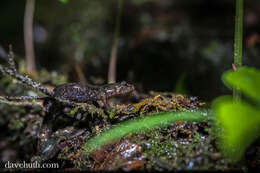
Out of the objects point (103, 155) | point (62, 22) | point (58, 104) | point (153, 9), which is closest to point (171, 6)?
point (153, 9)

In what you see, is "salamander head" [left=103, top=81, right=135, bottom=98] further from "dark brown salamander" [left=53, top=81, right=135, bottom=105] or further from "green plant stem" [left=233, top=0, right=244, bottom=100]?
"green plant stem" [left=233, top=0, right=244, bottom=100]

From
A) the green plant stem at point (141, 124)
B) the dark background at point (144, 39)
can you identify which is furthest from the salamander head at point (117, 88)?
the dark background at point (144, 39)

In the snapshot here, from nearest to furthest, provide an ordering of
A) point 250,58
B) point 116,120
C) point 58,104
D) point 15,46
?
point 116,120
point 58,104
point 250,58
point 15,46

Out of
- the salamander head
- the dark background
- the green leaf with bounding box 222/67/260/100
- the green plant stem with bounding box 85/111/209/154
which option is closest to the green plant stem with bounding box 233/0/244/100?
the green plant stem with bounding box 85/111/209/154

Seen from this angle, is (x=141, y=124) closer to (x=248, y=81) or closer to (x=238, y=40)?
(x=248, y=81)

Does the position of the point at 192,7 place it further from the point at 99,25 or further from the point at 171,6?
the point at 99,25

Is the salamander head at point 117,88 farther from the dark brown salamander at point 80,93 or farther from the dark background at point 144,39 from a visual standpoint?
the dark background at point 144,39

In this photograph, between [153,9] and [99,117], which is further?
[153,9]

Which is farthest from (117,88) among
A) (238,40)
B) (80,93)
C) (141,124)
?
(238,40)

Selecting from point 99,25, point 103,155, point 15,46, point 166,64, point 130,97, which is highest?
point 99,25
